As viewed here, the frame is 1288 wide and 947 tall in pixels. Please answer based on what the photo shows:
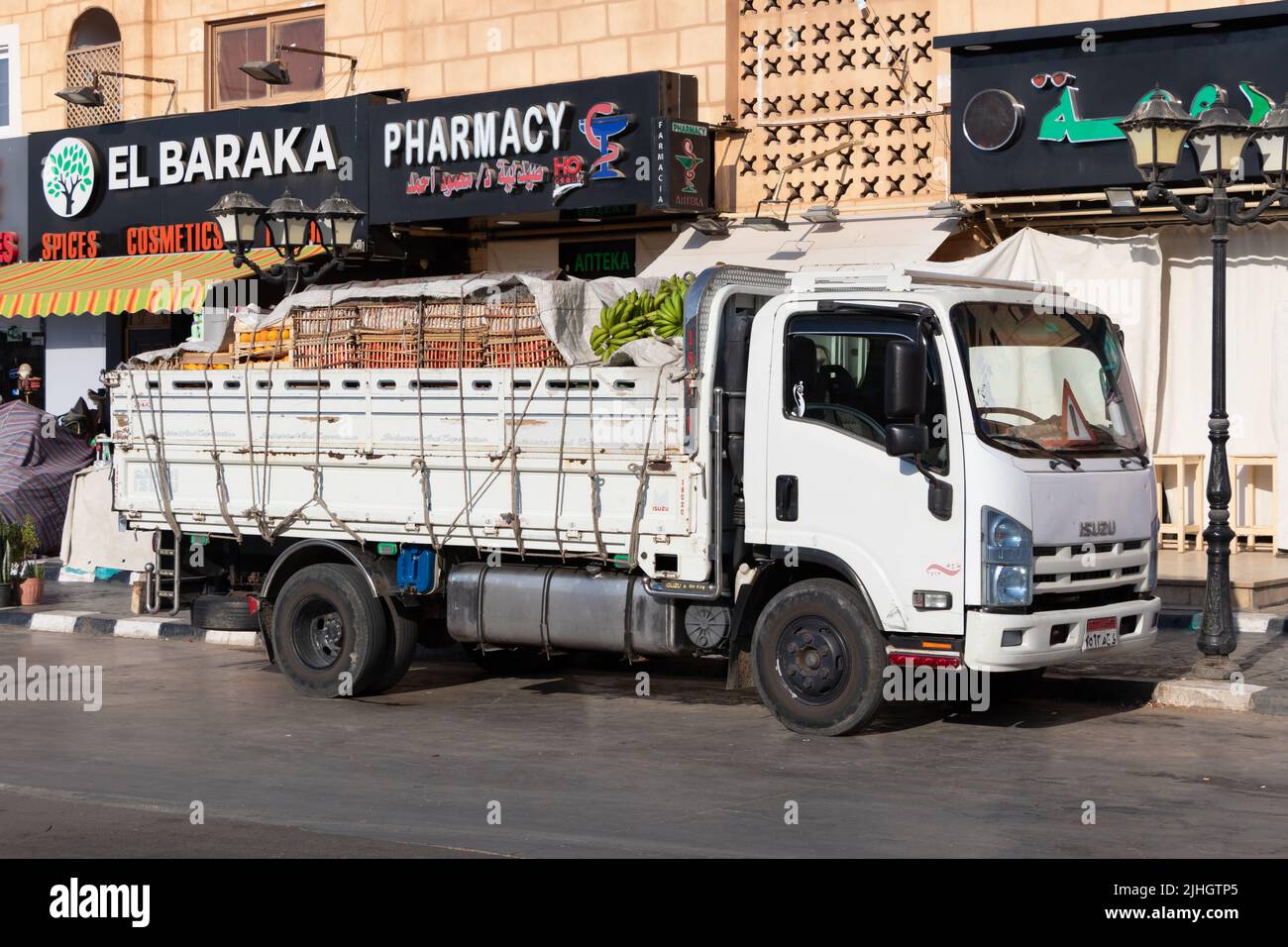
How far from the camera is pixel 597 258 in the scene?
67.6ft

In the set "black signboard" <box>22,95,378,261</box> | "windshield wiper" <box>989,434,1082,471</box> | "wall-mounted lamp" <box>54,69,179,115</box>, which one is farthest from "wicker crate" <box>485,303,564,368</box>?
"wall-mounted lamp" <box>54,69,179,115</box>

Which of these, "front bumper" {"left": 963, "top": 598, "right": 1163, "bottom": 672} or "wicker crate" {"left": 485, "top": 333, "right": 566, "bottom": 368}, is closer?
"front bumper" {"left": 963, "top": 598, "right": 1163, "bottom": 672}

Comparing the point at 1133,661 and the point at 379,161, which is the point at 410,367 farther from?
the point at 379,161

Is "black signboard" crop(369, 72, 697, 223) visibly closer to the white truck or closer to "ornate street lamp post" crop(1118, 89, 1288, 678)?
the white truck

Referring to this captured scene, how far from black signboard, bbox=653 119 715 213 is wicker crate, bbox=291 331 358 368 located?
22.1 ft

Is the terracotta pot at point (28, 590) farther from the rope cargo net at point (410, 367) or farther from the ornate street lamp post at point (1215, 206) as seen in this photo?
the ornate street lamp post at point (1215, 206)

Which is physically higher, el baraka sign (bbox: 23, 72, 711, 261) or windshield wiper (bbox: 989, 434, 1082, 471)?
el baraka sign (bbox: 23, 72, 711, 261)

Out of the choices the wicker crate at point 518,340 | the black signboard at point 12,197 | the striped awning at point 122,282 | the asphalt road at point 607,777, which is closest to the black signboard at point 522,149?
the striped awning at point 122,282

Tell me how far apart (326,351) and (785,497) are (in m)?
3.76

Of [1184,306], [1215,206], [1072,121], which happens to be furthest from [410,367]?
[1184,306]

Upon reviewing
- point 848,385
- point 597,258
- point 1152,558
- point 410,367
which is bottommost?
point 1152,558

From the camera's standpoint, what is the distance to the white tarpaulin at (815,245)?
17016mm

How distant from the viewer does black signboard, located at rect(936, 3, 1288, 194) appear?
1532 centimetres
